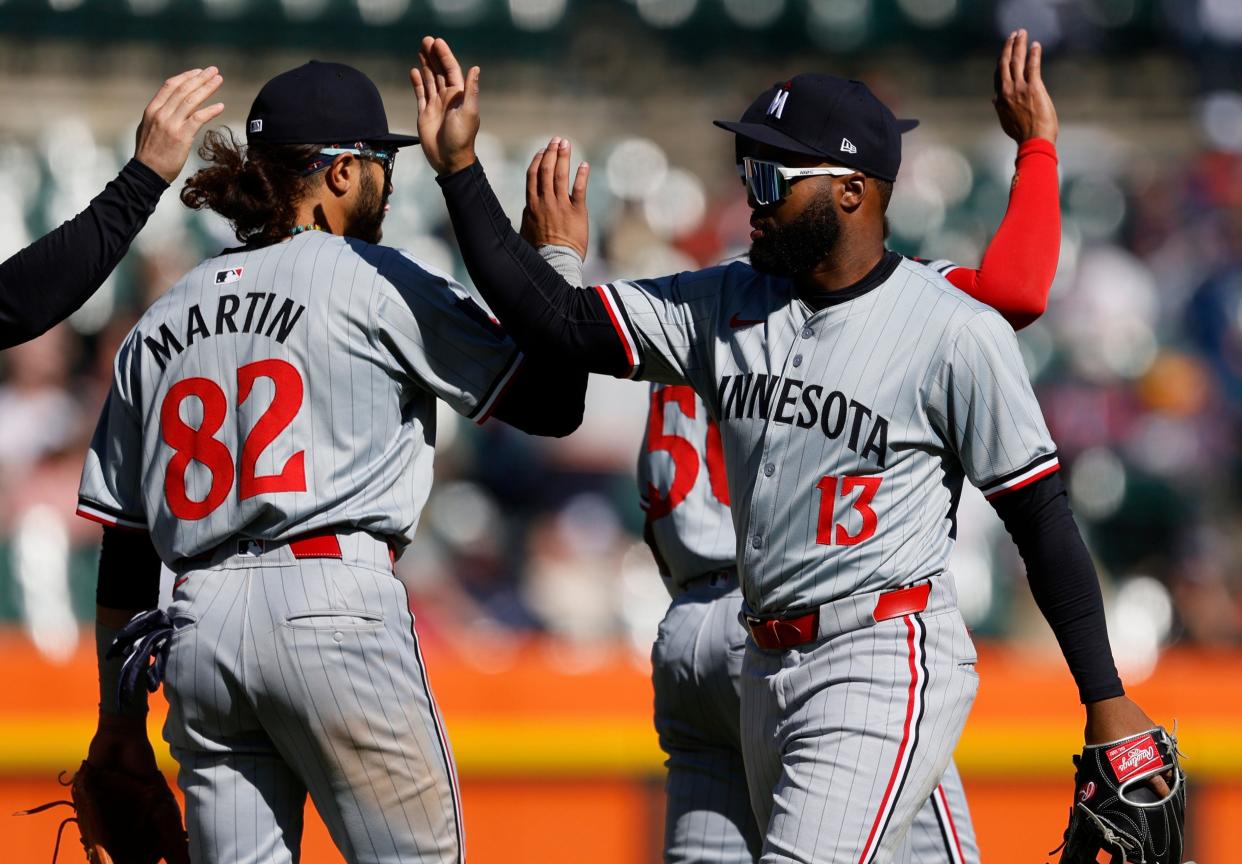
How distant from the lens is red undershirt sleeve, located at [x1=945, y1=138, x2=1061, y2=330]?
3.24m

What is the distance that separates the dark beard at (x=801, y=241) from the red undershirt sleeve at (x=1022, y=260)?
379 millimetres

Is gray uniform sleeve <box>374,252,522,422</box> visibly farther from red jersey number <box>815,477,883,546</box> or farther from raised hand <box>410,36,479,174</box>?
red jersey number <box>815,477,883,546</box>

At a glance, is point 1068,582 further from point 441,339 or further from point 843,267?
point 441,339

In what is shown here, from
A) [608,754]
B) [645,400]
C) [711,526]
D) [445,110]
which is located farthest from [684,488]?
[645,400]

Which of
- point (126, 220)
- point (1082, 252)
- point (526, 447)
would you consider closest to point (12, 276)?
point (126, 220)

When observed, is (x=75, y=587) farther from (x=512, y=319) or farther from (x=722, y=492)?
(x=512, y=319)

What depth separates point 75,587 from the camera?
21.5 ft

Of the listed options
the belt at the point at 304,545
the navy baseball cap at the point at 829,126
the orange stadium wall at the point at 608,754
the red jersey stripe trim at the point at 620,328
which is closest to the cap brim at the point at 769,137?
the navy baseball cap at the point at 829,126

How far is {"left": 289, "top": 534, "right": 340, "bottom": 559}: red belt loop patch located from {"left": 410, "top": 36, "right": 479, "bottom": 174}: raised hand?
731 millimetres

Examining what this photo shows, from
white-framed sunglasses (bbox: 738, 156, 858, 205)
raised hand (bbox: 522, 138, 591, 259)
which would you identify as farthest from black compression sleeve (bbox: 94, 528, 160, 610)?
white-framed sunglasses (bbox: 738, 156, 858, 205)

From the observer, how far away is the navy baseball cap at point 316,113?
3146mm

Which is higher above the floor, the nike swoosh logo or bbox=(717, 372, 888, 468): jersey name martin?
the nike swoosh logo

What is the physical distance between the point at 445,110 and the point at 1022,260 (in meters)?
1.18

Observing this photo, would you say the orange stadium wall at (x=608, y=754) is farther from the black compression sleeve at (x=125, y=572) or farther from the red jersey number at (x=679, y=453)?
the black compression sleeve at (x=125, y=572)
